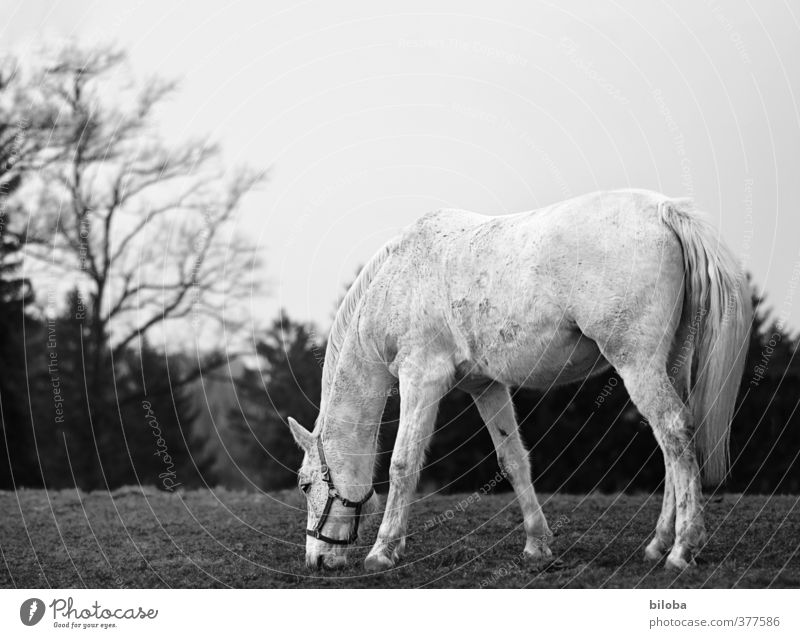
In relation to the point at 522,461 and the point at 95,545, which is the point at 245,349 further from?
the point at 522,461

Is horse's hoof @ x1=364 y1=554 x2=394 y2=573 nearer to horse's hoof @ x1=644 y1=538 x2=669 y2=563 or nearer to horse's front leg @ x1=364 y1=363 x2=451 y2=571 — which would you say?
horse's front leg @ x1=364 y1=363 x2=451 y2=571

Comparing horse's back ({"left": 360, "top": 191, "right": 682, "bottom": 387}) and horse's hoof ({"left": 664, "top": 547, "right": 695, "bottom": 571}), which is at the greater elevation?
horse's back ({"left": 360, "top": 191, "right": 682, "bottom": 387})

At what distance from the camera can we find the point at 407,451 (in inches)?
344

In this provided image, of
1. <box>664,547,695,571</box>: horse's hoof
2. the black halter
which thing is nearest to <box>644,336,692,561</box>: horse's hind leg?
<box>664,547,695,571</box>: horse's hoof

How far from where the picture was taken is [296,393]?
3019 cm

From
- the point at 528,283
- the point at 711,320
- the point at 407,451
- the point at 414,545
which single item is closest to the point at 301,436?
the point at 407,451

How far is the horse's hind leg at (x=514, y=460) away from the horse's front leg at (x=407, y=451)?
2.20 feet

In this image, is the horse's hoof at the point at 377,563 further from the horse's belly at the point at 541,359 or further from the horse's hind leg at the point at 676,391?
the horse's hind leg at the point at 676,391

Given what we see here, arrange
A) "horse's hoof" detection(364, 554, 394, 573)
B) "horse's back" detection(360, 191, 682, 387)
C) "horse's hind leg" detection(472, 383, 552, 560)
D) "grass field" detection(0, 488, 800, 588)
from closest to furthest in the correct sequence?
1. "horse's back" detection(360, 191, 682, 387)
2. "grass field" detection(0, 488, 800, 588)
3. "horse's hoof" detection(364, 554, 394, 573)
4. "horse's hind leg" detection(472, 383, 552, 560)

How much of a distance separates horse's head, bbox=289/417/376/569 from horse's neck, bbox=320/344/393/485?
2.1 inches

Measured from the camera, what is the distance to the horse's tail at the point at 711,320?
7.72 meters

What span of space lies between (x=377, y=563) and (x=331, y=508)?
0.77 meters

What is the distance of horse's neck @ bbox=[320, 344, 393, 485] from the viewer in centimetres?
917

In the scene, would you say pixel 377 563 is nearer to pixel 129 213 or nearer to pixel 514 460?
pixel 514 460
